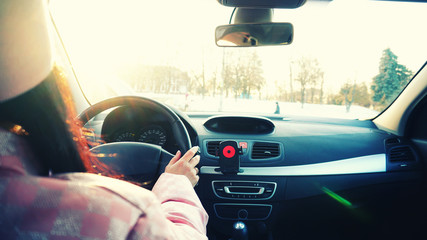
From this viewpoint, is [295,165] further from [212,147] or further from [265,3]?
[265,3]

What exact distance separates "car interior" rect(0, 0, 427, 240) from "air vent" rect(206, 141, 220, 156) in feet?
0.03

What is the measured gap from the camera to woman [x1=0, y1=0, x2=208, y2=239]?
65 cm

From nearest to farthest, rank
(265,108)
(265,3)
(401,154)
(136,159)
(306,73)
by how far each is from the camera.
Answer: (136,159)
(265,3)
(401,154)
(265,108)
(306,73)

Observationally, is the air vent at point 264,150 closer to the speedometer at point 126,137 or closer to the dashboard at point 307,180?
the dashboard at point 307,180

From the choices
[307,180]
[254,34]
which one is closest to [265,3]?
[254,34]

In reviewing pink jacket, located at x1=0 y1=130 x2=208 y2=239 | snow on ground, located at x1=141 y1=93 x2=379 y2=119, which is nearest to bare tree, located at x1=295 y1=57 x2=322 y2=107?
snow on ground, located at x1=141 y1=93 x2=379 y2=119

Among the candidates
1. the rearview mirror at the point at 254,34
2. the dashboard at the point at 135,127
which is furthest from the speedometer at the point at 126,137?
the rearview mirror at the point at 254,34

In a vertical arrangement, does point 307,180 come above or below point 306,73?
below

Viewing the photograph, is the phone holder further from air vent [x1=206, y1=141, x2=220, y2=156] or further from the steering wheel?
the steering wheel

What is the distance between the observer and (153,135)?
2.34 meters

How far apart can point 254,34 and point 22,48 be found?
236 cm

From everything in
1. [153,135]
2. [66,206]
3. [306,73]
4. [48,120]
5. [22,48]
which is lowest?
[153,135]

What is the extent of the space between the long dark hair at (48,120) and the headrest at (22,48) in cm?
2

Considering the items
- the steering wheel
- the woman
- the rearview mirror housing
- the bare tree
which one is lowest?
the steering wheel
